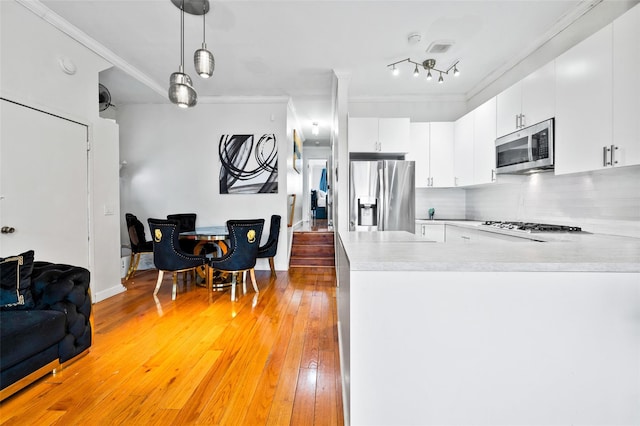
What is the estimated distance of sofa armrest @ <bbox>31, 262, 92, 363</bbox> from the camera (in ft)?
6.57

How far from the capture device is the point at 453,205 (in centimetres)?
480

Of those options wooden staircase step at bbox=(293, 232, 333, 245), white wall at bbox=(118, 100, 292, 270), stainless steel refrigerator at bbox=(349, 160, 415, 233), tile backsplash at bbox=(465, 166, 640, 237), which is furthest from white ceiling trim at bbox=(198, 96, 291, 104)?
tile backsplash at bbox=(465, 166, 640, 237)

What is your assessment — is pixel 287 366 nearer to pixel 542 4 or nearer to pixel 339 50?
pixel 339 50

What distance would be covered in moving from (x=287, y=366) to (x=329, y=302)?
1.39 metres

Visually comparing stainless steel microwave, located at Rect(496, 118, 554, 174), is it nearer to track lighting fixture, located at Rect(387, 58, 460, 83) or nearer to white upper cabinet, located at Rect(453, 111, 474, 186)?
white upper cabinet, located at Rect(453, 111, 474, 186)

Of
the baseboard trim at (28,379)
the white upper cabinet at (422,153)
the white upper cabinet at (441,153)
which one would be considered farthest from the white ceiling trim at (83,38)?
the white upper cabinet at (441,153)

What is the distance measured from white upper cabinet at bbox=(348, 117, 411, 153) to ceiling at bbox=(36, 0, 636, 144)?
61 centimetres

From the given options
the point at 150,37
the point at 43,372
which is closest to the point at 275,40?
the point at 150,37

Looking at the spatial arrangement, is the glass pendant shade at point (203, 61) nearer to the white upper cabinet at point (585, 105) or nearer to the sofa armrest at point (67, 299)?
the sofa armrest at point (67, 299)

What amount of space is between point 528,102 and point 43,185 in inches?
182

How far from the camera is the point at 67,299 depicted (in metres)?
2.06

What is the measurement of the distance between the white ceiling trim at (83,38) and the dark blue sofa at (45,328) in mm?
2323

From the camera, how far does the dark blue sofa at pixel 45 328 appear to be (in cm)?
168

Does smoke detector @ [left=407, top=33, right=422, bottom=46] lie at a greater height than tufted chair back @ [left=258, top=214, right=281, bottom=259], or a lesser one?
greater
